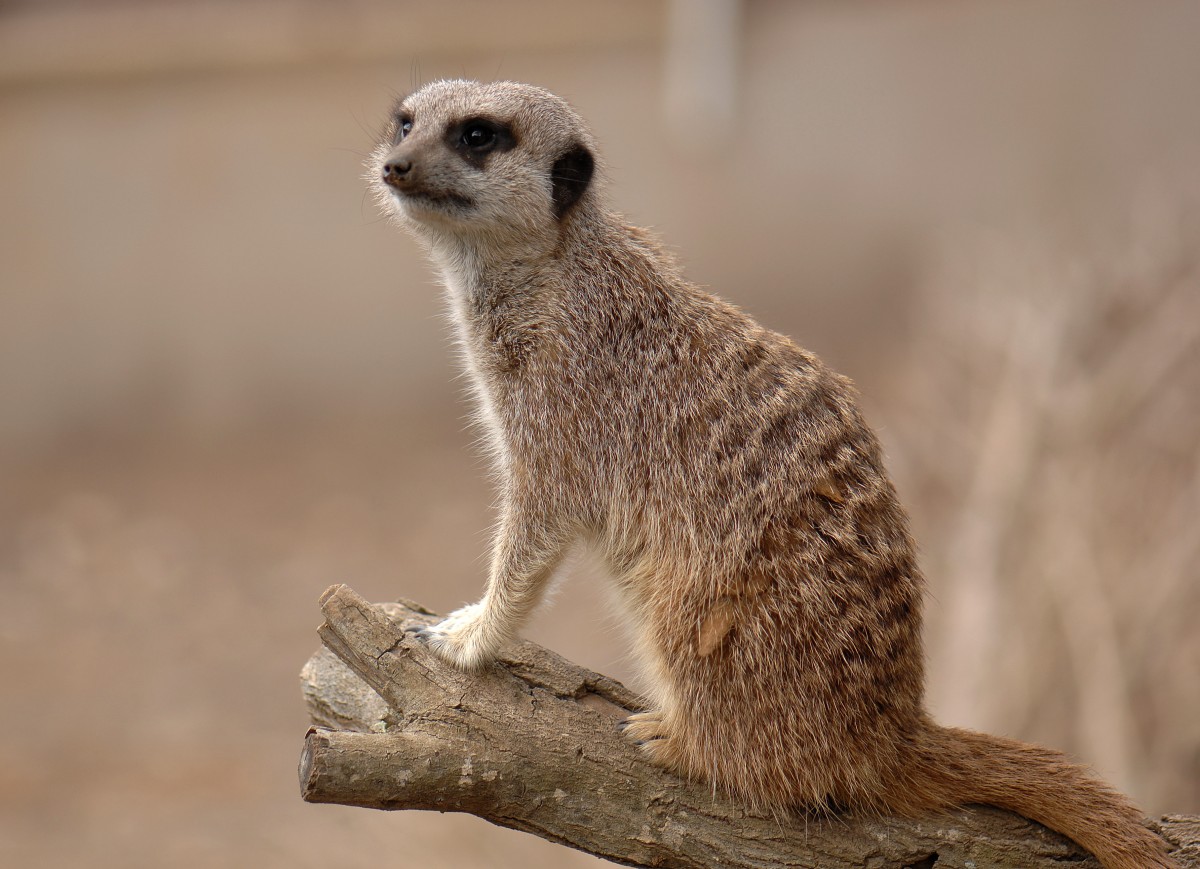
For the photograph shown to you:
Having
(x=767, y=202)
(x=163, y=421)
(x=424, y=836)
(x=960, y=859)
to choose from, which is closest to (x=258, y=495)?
(x=163, y=421)

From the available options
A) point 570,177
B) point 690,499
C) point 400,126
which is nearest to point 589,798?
point 690,499

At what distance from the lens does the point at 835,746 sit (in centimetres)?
238

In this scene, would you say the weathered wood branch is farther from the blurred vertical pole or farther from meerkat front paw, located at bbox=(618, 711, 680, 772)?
the blurred vertical pole

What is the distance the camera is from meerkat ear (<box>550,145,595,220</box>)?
2717 millimetres

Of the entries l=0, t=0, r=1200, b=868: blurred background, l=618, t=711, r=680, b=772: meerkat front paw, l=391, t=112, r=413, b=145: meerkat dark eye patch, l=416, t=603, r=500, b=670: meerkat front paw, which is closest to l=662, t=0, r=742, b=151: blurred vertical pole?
l=0, t=0, r=1200, b=868: blurred background

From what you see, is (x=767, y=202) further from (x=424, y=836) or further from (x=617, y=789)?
(x=617, y=789)

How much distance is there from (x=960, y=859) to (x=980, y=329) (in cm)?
359

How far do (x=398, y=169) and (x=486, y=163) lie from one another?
20 cm

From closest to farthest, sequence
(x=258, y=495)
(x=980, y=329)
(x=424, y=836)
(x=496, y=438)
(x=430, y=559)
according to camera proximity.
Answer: (x=496, y=438)
(x=424, y=836)
(x=980, y=329)
(x=430, y=559)
(x=258, y=495)

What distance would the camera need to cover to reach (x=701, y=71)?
9000 millimetres

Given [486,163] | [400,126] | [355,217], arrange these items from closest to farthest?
1. [486,163]
2. [400,126]
3. [355,217]

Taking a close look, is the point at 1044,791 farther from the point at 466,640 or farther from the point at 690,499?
the point at 466,640

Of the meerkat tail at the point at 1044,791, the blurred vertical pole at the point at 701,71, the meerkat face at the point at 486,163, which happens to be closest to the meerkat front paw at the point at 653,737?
the meerkat tail at the point at 1044,791

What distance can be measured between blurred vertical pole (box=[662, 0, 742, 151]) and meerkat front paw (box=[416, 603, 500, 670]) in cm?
704
